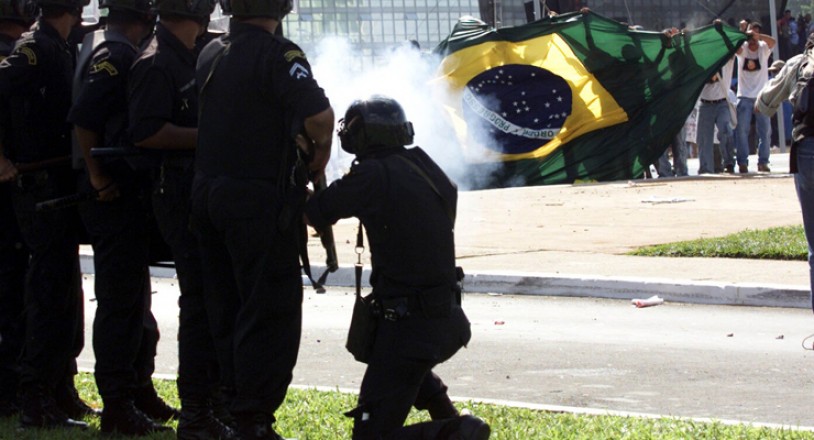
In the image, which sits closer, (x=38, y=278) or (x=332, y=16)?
(x=38, y=278)

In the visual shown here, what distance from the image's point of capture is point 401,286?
506 centimetres

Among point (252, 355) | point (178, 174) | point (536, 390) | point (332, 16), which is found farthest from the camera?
point (332, 16)

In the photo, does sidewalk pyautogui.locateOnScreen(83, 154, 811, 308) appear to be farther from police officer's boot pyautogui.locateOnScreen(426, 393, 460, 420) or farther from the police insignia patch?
the police insignia patch

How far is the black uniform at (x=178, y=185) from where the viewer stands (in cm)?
568

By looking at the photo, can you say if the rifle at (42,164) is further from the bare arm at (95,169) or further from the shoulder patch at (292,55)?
the shoulder patch at (292,55)

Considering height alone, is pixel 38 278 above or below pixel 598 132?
above

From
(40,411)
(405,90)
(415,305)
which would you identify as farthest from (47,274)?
(405,90)

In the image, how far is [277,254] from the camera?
211 inches

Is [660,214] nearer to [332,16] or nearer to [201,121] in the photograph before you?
[332,16]

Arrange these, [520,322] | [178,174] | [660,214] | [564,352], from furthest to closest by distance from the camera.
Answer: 1. [660,214]
2. [520,322]
3. [564,352]
4. [178,174]

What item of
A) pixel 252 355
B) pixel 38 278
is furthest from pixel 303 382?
pixel 252 355

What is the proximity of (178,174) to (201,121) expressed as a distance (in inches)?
14.8

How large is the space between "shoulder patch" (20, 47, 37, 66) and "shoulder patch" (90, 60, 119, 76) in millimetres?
420

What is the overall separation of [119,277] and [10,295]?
95 cm
